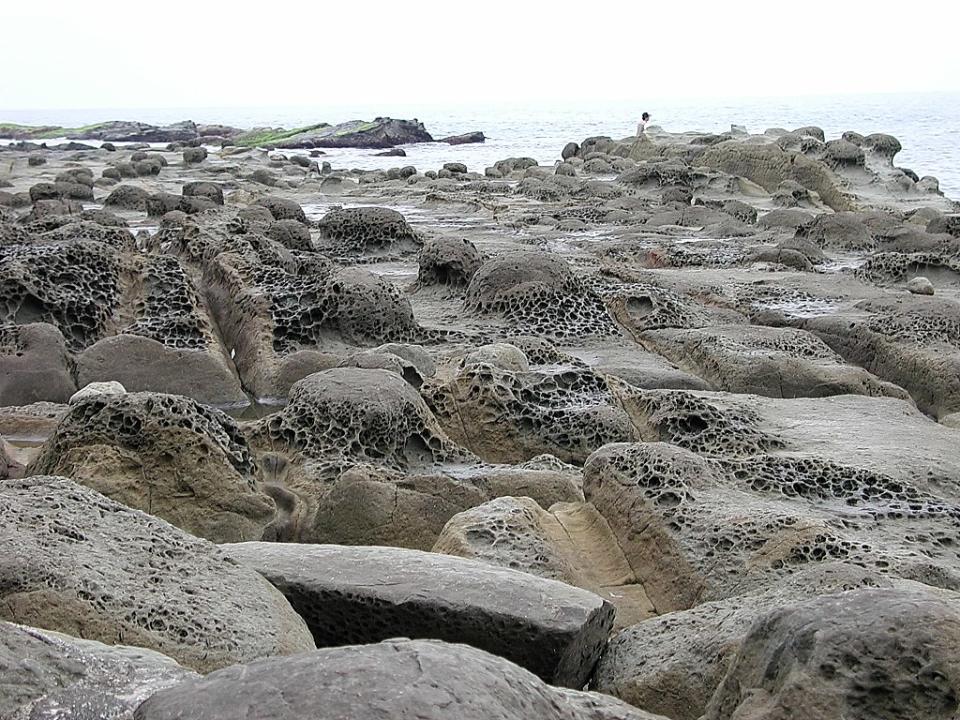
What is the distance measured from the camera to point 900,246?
473 inches

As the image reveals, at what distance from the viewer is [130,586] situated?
2.83 m

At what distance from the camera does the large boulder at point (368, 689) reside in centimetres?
180

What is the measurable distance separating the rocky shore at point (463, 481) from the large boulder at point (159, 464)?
1cm

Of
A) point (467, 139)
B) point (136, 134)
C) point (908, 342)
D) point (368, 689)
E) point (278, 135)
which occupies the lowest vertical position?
point (908, 342)

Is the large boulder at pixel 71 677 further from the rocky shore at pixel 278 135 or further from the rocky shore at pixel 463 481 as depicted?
the rocky shore at pixel 278 135

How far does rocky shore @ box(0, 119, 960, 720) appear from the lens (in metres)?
2.17

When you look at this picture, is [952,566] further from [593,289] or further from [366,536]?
[593,289]

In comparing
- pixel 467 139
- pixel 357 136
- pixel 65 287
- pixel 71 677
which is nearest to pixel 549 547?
pixel 71 677

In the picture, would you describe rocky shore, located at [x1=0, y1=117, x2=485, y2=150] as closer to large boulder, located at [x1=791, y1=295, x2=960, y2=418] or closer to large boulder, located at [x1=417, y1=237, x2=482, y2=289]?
large boulder, located at [x1=417, y1=237, x2=482, y2=289]

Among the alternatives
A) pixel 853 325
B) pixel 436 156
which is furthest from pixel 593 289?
pixel 436 156

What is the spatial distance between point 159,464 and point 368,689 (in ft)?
8.39

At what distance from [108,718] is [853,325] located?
256 inches

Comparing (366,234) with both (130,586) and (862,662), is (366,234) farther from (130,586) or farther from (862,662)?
(862,662)

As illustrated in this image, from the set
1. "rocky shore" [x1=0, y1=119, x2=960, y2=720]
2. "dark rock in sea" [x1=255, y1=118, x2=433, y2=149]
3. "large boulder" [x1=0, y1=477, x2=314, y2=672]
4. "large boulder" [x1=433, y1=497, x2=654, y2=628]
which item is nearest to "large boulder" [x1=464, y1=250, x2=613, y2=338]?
"rocky shore" [x1=0, y1=119, x2=960, y2=720]
